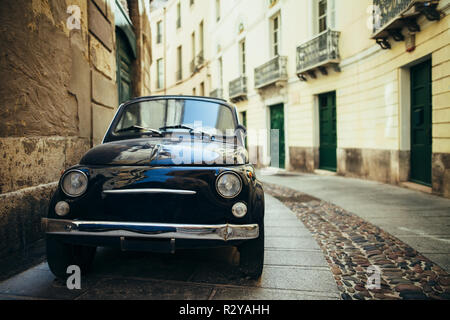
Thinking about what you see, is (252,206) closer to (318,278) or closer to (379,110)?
(318,278)

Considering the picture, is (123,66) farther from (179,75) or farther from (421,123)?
(179,75)

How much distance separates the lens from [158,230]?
241 centimetres

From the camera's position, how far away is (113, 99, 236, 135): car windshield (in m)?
3.66

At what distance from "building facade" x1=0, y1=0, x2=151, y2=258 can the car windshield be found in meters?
0.97

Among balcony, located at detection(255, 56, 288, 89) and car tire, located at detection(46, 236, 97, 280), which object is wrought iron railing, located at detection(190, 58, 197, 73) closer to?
balcony, located at detection(255, 56, 288, 89)

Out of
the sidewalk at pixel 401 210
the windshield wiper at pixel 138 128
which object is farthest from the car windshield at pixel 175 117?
the sidewalk at pixel 401 210

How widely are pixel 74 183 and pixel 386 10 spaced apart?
8468 mm

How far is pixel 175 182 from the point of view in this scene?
2.51m

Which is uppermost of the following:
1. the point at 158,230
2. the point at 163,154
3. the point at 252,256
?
the point at 163,154

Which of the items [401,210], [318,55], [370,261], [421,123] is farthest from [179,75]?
[370,261]

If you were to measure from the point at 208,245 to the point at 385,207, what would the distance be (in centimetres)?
455

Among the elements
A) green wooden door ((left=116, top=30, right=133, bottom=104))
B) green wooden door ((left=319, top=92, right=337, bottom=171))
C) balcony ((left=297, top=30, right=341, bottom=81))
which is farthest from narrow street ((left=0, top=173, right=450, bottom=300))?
balcony ((left=297, top=30, right=341, bottom=81))

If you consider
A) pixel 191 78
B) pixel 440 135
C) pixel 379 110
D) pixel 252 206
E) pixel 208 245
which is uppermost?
pixel 191 78
